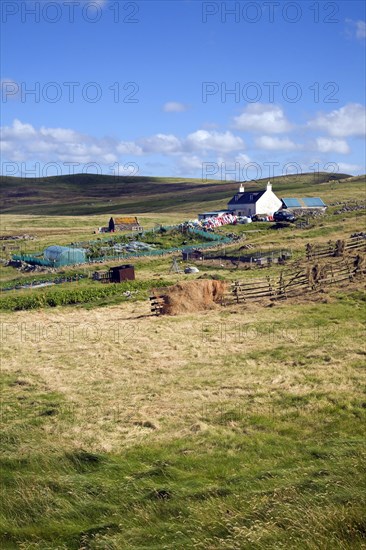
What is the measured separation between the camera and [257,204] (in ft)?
289

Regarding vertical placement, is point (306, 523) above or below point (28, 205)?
below

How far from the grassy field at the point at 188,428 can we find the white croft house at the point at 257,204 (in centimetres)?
5212

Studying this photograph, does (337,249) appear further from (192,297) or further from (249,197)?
(249,197)

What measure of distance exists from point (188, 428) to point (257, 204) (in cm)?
7418

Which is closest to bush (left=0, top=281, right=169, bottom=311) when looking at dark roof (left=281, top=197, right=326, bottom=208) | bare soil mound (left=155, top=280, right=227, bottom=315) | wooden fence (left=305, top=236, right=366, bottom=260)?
bare soil mound (left=155, top=280, right=227, bottom=315)

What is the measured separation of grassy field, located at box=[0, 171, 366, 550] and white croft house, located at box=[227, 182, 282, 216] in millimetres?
52120

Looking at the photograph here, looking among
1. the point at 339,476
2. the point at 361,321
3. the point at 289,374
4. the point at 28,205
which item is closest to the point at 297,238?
the point at 361,321

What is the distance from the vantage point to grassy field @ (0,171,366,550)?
30.3 feet

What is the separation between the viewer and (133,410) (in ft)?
60.6

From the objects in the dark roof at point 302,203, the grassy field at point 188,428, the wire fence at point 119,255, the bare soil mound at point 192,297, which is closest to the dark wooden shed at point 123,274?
the bare soil mound at point 192,297

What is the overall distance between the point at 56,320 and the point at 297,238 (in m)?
36.4

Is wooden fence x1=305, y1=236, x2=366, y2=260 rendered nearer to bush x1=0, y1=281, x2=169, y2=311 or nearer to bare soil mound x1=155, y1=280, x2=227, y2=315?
bush x1=0, y1=281, x2=169, y2=311

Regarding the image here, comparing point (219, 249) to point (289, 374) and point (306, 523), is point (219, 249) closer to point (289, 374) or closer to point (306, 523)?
point (289, 374)

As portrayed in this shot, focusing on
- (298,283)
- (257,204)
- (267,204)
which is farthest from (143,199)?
(298,283)
